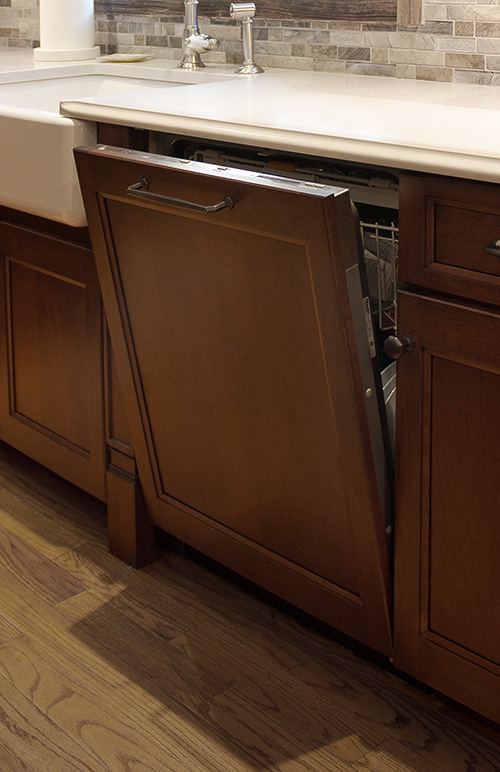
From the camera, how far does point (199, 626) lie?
1.50 meters

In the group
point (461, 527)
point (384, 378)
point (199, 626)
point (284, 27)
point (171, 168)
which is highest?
point (284, 27)

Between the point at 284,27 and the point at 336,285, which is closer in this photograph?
the point at 336,285

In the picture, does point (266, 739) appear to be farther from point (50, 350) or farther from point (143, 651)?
point (50, 350)

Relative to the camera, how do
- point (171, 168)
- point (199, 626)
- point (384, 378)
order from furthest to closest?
point (199, 626), point (384, 378), point (171, 168)

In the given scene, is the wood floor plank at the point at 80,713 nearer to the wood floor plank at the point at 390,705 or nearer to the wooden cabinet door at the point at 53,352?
the wood floor plank at the point at 390,705

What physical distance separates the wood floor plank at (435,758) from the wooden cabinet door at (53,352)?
757 millimetres

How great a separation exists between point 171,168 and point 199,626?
2.69 ft

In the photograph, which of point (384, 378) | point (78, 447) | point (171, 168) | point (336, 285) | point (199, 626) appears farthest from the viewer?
point (78, 447)

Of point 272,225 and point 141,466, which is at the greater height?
point 272,225

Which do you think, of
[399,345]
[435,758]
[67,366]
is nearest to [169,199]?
[399,345]

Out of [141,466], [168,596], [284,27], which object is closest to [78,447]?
[141,466]

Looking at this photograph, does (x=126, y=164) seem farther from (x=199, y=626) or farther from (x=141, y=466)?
(x=199, y=626)

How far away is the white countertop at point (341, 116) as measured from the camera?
0.97 m

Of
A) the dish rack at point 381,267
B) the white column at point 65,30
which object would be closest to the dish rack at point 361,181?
the dish rack at point 381,267
